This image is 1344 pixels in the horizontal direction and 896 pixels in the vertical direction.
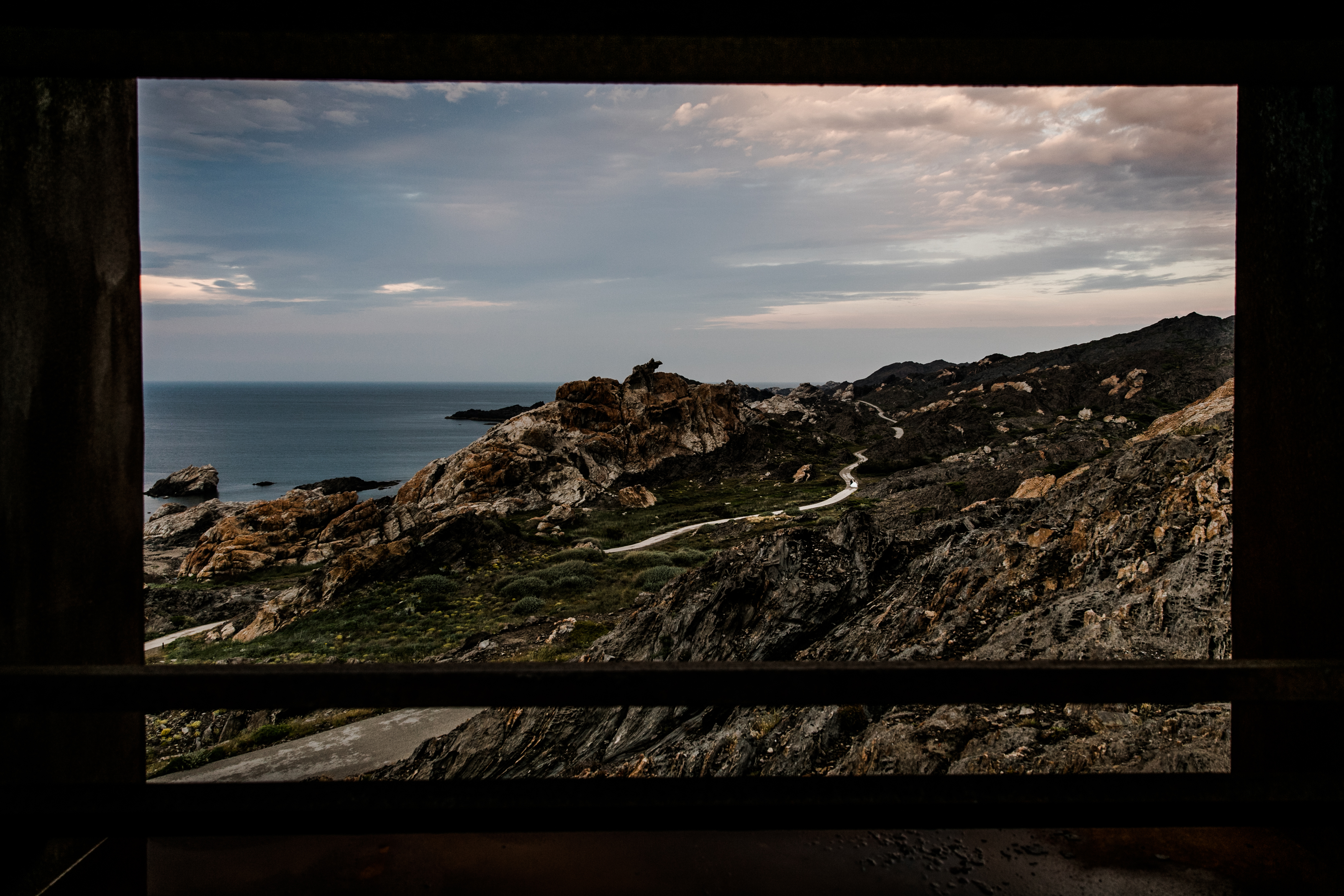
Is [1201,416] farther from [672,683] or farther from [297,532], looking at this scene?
[297,532]

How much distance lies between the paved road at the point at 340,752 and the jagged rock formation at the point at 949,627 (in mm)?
2504

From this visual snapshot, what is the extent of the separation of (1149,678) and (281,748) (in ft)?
60.3

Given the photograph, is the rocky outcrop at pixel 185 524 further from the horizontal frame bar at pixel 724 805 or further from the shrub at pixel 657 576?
the horizontal frame bar at pixel 724 805

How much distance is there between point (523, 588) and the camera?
3306cm

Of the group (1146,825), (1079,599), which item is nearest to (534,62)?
(1146,825)

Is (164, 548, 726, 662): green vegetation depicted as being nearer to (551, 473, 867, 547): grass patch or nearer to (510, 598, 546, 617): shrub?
(510, 598, 546, 617): shrub

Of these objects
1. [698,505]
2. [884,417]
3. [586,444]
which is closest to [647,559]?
[698,505]

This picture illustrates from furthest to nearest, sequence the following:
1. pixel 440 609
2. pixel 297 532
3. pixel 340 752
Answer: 1. pixel 297 532
2. pixel 440 609
3. pixel 340 752

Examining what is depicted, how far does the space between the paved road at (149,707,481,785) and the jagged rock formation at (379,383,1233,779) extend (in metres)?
2.50

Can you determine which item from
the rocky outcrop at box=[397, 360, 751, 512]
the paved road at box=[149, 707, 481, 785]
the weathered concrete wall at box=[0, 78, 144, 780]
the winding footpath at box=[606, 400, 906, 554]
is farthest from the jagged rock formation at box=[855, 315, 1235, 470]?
the weathered concrete wall at box=[0, 78, 144, 780]

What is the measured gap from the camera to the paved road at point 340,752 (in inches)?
558

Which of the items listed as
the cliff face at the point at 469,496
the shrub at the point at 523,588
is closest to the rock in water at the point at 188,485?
the cliff face at the point at 469,496

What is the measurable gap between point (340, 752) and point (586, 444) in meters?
54.7

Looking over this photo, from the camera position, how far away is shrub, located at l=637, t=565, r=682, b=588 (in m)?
32.9
